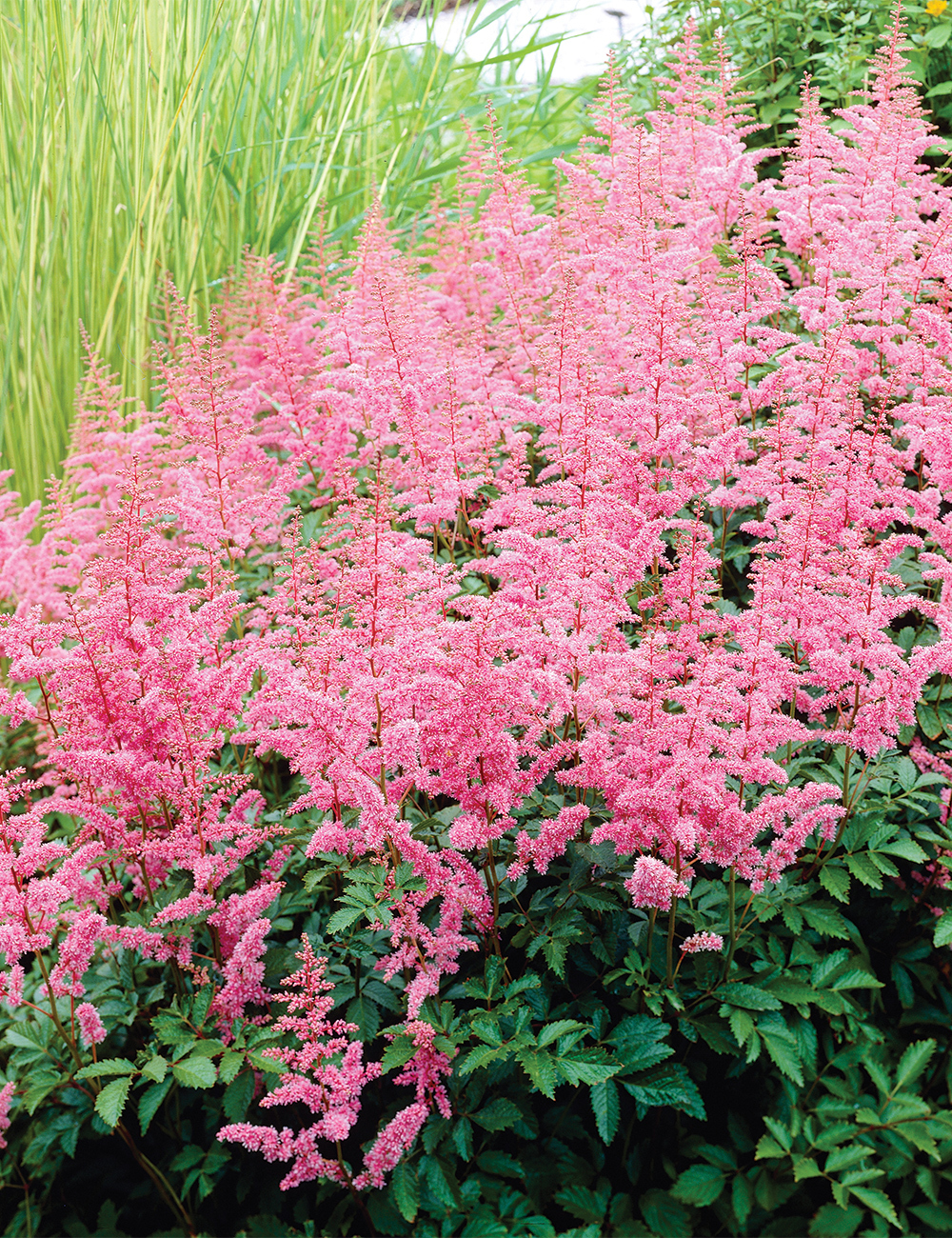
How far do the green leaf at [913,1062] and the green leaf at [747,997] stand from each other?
0.25 metres

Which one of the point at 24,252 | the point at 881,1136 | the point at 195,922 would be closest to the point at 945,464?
the point at 881,1136

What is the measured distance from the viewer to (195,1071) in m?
1.98

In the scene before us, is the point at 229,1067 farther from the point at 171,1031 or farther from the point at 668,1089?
the point at 668,1089

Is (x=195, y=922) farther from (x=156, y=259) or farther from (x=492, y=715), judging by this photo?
(x=156, y=259)

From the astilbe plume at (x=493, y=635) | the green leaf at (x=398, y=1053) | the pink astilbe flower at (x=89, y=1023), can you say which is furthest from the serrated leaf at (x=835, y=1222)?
the pink astilbe flower at (x=89, y=1023)

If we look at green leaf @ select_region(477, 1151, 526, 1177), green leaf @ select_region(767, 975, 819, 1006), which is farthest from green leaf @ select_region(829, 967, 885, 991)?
green leaf @ select_region(477, 1151, 526, 1177)

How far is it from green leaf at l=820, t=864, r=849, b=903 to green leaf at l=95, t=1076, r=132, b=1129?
1511 millimetres

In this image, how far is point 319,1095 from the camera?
1.95 meters

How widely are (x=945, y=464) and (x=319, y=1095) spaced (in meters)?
2.16

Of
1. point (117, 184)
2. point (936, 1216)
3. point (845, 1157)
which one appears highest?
point (117, 184)

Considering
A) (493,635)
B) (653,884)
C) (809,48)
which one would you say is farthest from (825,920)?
(809,48)

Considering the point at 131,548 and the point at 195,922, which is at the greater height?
the point at 131,548

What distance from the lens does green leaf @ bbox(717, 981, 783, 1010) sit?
200 centimetres

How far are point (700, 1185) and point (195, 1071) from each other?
1.00 m
